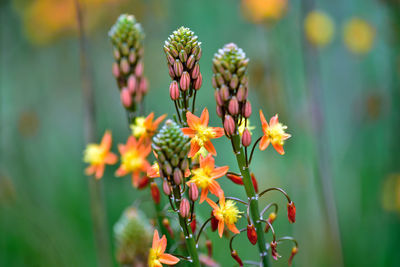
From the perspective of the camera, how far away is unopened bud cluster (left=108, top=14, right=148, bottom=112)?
1164 mm

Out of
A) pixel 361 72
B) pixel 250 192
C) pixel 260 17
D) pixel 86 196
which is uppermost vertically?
pixel 260 17

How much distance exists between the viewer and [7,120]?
306 cm

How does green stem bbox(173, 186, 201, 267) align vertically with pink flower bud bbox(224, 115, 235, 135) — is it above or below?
below

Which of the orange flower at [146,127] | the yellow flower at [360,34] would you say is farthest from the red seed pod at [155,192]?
the yellow flower at [360,34]

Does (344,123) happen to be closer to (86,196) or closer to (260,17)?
(260,17)

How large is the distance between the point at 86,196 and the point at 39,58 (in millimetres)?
1107

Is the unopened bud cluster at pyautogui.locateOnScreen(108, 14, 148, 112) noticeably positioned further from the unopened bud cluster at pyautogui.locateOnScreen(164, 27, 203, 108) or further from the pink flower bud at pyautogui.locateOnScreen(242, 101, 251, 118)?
the pink flower bud at pyautogui.locateOnScreen(242, 101, 251, 118)

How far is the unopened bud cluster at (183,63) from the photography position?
2.98 ft

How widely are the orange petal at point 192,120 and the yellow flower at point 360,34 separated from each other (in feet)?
6.87

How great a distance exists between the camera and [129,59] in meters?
1.18

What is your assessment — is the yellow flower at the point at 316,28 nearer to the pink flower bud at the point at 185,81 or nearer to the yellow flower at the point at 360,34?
the yellow flower at the point at 360,34

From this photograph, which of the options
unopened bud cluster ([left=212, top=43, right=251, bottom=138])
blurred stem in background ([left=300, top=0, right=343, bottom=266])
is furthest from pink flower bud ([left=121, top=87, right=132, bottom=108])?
blurred stem in background ([left=300, top=0, right=343, bottom=266])

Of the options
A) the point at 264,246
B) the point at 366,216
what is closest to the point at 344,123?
the point at 366,216

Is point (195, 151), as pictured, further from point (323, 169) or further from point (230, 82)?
point (323, 169)
